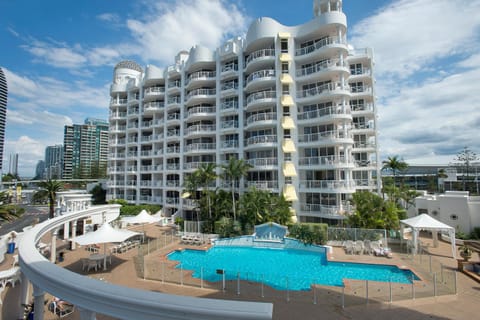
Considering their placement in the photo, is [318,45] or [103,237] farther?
[318,45]

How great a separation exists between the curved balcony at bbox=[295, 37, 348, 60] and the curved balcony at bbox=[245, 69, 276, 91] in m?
3.64

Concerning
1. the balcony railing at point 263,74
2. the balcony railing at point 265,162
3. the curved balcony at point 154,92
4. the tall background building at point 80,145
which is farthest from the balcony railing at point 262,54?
the tall background building at point 80,145

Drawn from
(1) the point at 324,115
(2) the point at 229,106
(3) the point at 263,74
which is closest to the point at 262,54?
(3) the point at 263,74

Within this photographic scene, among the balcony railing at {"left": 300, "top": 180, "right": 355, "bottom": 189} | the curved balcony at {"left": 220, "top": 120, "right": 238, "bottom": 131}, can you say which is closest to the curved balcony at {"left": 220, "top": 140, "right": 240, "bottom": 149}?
the curved balcony at {"left": 220, "top": 120, "right": 238, "bottom": 131}

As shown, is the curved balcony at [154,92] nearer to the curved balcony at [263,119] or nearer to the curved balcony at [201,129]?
the curved balcony at [201,129]

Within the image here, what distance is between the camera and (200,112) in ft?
114

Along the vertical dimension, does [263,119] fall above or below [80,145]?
below

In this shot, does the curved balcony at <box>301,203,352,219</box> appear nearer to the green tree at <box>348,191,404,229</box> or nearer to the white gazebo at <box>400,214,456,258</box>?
the green tree at <box>348,191,404,229</box>

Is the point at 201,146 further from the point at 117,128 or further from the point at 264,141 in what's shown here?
the point at 117,128

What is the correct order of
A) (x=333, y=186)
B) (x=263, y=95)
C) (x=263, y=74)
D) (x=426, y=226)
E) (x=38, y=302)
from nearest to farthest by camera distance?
(x=38, y=302) → (x=426, y=226) → (x=333, y=186) → (x=263, y=95) → (x=263, y=74)

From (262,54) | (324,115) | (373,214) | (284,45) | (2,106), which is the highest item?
(2,106)

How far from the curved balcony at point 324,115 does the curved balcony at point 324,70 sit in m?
4.05

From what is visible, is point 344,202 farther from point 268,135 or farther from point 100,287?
point 100,287

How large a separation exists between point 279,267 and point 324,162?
530 inches
